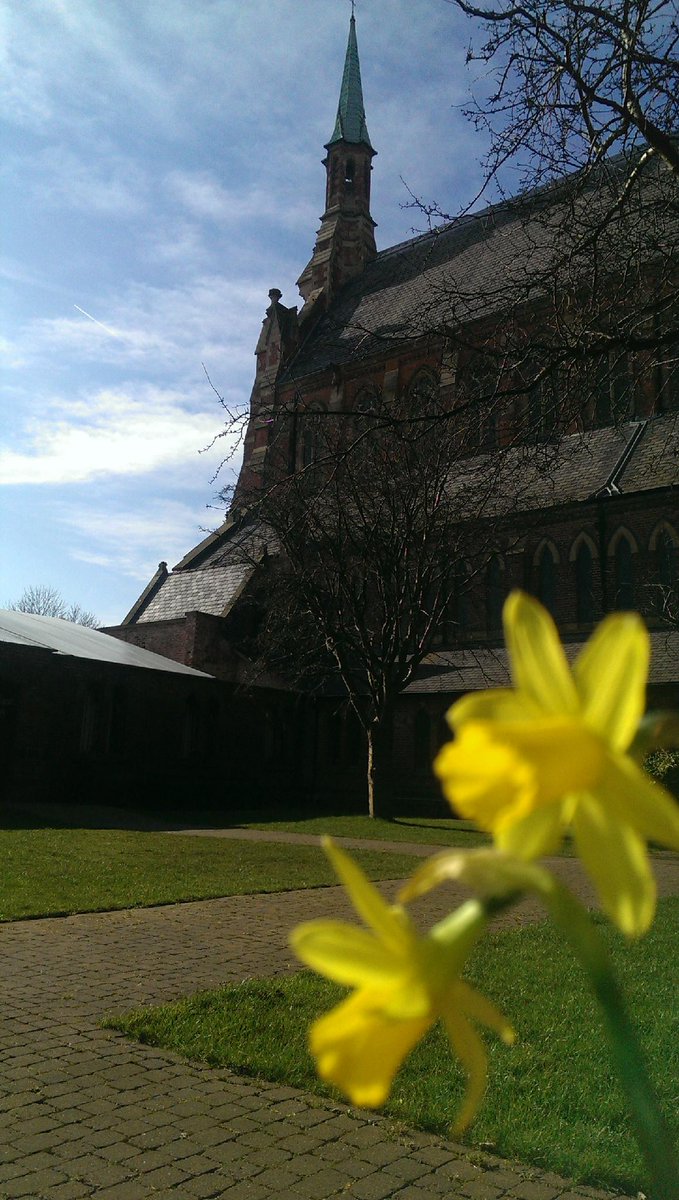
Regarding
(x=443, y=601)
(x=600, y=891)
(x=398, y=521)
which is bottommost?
(x=600, y=891)

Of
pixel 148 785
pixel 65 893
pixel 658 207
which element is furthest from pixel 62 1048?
pixel 148 785

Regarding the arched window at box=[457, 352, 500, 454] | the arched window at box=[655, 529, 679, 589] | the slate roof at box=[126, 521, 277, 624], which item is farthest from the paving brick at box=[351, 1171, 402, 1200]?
the slate roof at box=[126, 521, 277, 624]

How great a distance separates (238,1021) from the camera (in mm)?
5523

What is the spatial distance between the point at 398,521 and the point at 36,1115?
19.4 m

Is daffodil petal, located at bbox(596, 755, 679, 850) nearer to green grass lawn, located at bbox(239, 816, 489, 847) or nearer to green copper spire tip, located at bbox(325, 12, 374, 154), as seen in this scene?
green grass lawn, located at bbox(239, 816, 489, 847)

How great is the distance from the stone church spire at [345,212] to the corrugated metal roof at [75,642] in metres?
21.4

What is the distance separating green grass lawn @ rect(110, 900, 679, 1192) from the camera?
4004mm

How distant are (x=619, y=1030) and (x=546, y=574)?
2897 cm

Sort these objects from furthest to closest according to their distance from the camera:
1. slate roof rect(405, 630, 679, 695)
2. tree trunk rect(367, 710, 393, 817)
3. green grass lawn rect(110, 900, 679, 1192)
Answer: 1. slate roof rect(405, 630, 679, 695)
2. tree trunk rect(367, 710, 393, 817)
3. green grass lawn rect(110, 900, 679, 1192)

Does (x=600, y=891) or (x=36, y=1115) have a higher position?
(x=600, y=891)

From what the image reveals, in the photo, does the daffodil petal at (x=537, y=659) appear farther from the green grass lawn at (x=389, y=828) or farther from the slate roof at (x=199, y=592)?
the slate roof at (x=199, y=592)

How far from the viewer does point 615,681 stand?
→ 1.14 feet

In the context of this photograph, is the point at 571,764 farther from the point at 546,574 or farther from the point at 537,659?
the point at 546,574

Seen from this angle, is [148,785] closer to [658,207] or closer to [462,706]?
[658,207]
